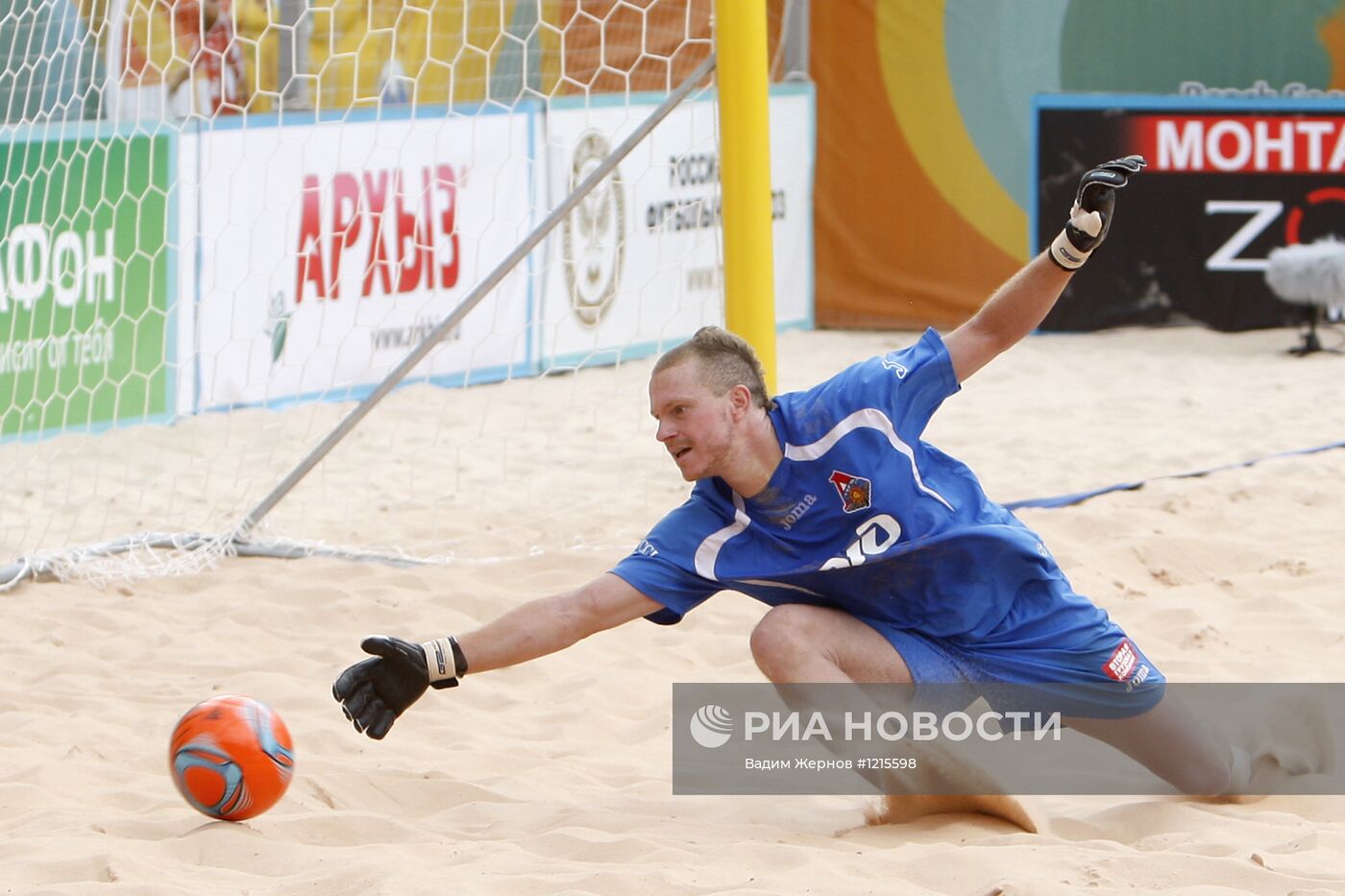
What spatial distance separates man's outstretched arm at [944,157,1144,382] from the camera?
3562 millimetres

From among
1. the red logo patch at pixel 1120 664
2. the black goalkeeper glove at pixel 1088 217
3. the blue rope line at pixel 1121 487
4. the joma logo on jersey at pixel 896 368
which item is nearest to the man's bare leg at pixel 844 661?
the red logo patch at pixel 1120 664

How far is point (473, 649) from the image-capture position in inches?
141

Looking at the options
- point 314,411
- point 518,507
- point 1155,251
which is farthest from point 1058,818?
point 1155,251

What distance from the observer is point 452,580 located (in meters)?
5.81

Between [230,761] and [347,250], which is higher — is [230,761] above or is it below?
below

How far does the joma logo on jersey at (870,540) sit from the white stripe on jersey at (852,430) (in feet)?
0.35

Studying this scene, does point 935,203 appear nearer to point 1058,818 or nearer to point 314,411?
point 314,411

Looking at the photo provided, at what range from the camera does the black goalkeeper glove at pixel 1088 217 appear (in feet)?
11.6

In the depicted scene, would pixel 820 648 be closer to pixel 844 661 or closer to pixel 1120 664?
pixel 844 661

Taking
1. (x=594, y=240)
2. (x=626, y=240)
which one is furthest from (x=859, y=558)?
(x=626, y=240)

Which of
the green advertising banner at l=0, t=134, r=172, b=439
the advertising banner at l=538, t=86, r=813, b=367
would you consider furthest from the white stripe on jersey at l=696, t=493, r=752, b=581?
the advertising banner at l=538, t=86, r=813, b=367

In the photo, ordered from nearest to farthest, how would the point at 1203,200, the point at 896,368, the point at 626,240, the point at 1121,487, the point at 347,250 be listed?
the point at 896,368
the point at 1121,487
the point at 347,250
the point at 626,240
the point at 1203,200

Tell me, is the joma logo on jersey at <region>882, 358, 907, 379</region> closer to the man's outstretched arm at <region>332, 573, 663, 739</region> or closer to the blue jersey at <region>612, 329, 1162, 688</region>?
the blue jersey at <region>612, 329, 1162, 688</region>

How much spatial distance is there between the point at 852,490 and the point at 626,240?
6565 mm
